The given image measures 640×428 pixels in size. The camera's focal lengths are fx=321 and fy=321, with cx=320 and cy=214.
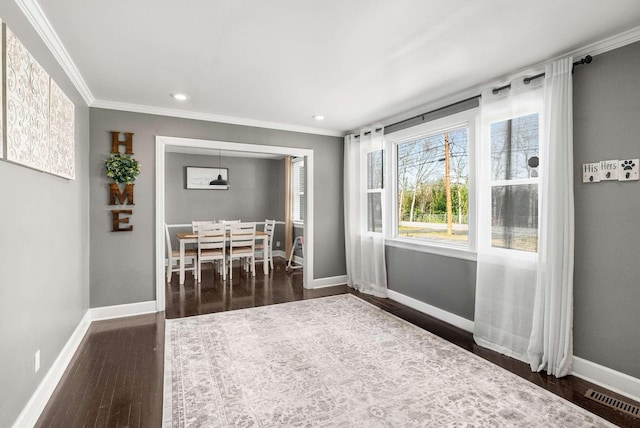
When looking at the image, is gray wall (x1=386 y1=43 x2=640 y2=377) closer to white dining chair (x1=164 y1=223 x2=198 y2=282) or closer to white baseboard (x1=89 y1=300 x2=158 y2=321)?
white baseboard (x1=89 y1=300 x2=158 y2=321)

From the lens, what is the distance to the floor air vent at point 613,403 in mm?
2053

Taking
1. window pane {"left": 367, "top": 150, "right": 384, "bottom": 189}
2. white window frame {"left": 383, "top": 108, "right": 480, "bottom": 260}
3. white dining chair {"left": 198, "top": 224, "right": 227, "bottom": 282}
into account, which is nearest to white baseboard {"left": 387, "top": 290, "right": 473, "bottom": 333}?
white window frame {"left": 383, "top": 108, "right": 480, "bottom": 260}

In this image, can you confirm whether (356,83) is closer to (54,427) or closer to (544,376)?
(544,376)

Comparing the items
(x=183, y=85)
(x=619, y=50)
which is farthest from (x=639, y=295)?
(x=183, y=85)

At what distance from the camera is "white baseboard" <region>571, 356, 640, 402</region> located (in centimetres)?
221

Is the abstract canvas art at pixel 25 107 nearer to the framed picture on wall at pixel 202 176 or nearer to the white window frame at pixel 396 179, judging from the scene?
the white window frame at pixel 396 179

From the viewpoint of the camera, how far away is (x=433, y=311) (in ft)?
12.6

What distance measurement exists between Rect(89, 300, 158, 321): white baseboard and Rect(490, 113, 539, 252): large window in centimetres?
395

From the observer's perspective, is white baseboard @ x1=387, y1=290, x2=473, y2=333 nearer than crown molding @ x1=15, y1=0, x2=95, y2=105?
No

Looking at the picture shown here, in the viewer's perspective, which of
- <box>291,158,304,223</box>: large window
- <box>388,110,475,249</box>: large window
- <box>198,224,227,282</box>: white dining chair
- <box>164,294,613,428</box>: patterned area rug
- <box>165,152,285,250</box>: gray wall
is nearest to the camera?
<box>164,294,613,428</box>: patterned area rug

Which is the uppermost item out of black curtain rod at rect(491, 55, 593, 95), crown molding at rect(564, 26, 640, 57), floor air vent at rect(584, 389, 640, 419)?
crown molding at rect(564, 26, 640, 57)

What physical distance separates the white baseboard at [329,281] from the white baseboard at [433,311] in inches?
40.0

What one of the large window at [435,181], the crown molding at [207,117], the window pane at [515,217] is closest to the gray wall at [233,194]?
the crown molding at [207,117]

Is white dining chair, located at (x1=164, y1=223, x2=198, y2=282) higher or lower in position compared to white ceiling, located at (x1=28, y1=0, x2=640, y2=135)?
lower
